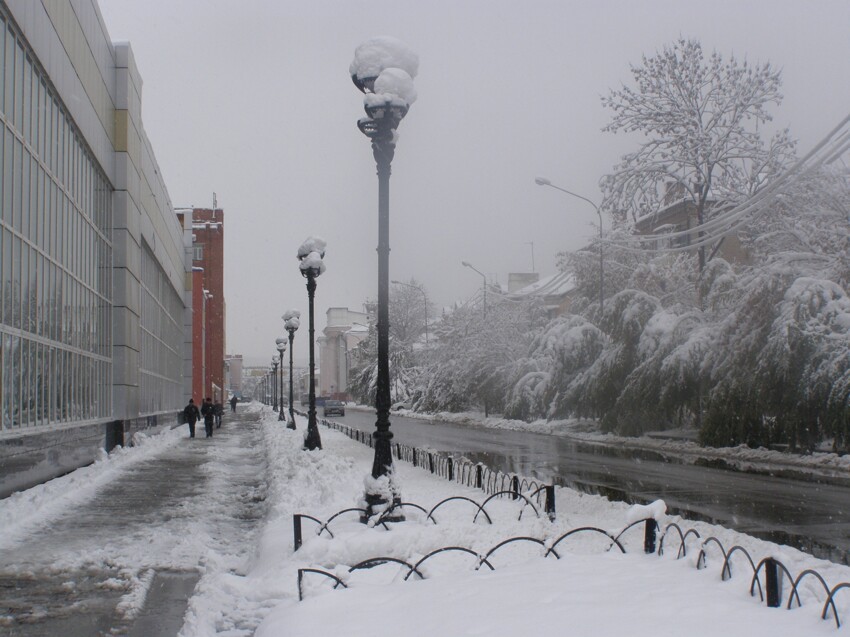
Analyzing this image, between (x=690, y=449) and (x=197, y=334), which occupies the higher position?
(x=197, y=334)

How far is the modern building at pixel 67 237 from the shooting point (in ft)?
50.3

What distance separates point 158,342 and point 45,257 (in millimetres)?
23429

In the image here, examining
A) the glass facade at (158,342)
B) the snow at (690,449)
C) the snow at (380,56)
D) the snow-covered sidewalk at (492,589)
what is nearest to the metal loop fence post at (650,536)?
the snow-covered sidewalk at (492,589)

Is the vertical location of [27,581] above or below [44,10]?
below

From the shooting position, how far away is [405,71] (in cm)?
1102

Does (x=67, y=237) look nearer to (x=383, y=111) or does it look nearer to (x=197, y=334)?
(x=383, y=111)

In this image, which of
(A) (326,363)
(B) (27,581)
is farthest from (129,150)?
(A) (326,363)

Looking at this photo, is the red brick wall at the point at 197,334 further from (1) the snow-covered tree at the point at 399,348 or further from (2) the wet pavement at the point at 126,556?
(2) the wet pavement at the point at 126,556

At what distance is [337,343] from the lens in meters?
172

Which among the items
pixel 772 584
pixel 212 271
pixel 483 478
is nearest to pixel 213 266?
pixel 212 271

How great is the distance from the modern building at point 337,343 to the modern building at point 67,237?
5125 inches

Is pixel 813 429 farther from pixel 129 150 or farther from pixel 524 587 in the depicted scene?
pixel 129 150

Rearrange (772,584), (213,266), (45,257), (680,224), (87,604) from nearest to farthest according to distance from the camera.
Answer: (772,584) → (87,604) → (45,257) → (680,224) → (213,266)

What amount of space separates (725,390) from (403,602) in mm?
21864
